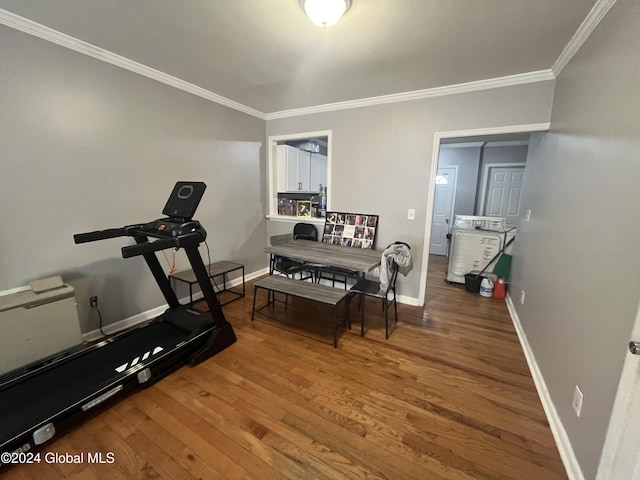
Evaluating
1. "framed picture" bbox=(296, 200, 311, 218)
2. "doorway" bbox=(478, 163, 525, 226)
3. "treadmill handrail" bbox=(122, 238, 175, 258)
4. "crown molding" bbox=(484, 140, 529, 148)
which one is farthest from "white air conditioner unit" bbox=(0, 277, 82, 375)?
"crown molding" bbox=(484, 140, 529, 148)

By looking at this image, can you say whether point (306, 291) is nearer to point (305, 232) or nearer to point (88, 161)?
point (305, 232)

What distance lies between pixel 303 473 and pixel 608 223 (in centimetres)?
192

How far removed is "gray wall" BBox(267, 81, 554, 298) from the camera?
2.58m

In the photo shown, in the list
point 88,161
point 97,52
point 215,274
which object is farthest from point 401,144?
point 88,161

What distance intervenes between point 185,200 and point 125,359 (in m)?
1.24

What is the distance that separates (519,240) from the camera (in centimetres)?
317

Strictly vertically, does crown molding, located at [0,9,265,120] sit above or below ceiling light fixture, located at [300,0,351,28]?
above

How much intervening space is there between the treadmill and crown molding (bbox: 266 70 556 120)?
2110mm

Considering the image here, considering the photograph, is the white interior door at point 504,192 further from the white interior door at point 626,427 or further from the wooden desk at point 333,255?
the white interior door at point 626,427

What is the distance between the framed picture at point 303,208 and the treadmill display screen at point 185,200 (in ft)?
6.48

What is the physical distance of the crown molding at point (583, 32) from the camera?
4.87ft

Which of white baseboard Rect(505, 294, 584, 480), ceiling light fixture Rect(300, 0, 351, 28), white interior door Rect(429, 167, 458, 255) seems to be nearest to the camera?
white baseboard Rect(505, 294, 584, 480)

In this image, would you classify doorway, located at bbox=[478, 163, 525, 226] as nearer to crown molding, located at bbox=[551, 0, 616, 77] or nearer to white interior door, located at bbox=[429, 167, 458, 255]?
white interior door, located at bbox=[429, 167, 458, 255]

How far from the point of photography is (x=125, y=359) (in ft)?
6.11
